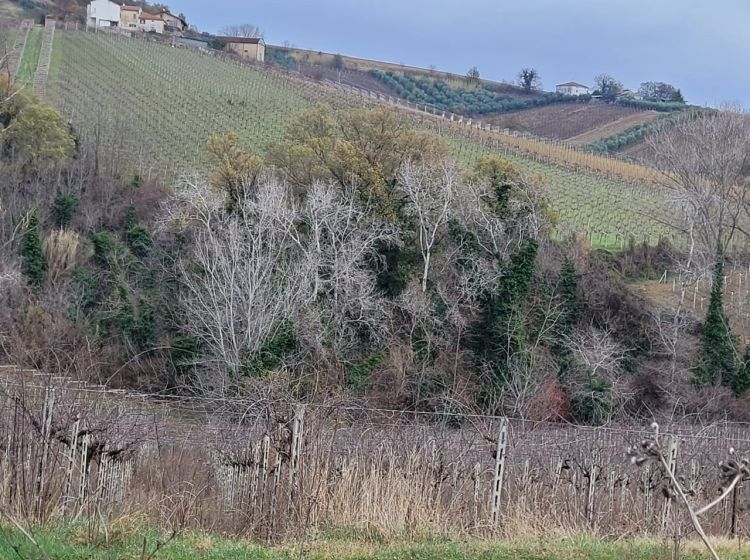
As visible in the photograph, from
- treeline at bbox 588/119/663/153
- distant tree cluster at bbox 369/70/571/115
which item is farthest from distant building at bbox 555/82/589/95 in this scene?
treeline at bbox 588/119/663/153

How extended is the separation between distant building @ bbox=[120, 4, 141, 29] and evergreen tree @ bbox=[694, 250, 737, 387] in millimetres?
72171

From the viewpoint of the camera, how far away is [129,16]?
90250 mm

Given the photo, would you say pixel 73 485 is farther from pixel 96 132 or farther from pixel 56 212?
pixel 96 132

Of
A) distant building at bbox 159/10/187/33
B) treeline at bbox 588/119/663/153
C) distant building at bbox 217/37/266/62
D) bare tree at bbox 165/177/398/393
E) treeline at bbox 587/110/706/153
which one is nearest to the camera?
bare tree at bbox 165/177/398/393

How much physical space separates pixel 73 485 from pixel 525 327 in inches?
984

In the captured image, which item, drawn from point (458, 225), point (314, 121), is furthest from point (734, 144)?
point (314, 121)

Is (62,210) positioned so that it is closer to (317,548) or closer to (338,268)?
(338,268)

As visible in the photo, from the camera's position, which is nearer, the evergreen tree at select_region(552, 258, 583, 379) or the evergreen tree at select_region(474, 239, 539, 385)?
the evergreen tree at select_region(474, 239, 539, 385)

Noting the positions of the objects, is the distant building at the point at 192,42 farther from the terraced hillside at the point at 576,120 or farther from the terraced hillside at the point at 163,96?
the terraced hillside at the point at 576,120

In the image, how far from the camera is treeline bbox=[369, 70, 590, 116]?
10438 centimetres

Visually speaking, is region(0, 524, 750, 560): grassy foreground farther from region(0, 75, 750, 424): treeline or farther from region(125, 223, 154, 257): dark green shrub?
region(125, 223, 154, 257): dark green shrub

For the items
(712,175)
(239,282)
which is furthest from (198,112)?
(712,175)

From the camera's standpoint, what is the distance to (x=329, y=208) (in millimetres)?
32438

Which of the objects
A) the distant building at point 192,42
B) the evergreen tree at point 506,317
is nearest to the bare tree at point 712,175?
the evergreen tree at point 506,317
